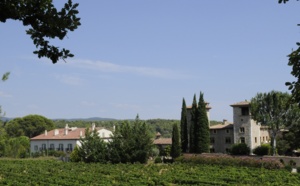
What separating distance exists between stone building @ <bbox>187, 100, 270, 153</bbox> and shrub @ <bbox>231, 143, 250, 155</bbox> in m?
4.34

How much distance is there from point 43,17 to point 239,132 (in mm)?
58372

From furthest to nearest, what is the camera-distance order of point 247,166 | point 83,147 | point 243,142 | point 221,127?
point 221,127 < point 243,142 < point 83,147 < point 247,166

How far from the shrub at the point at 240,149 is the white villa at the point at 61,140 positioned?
96.6 ft

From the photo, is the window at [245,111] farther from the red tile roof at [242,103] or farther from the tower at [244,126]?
the red tile roof at [242,103]

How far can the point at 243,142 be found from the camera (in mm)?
59688

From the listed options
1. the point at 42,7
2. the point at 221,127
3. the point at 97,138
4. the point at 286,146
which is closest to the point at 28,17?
the point at 42,7

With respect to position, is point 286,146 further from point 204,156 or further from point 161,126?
point 161,126

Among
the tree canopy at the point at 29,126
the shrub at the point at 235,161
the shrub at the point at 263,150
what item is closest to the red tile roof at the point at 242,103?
the shrub at the point at 263,150

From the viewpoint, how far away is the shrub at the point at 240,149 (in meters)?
55.1

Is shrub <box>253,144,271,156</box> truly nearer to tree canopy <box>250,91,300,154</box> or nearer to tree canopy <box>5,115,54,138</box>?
tree canopy <box>250,91,300,154</box>

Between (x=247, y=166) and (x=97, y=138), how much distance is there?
21.3m

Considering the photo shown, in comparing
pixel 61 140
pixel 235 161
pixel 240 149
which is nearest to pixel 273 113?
pixel 240 149

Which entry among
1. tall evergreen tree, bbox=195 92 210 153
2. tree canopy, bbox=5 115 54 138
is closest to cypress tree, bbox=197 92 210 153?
tall evergreen tree, bbox=195 92 210 153

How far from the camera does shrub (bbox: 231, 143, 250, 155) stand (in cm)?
5506
